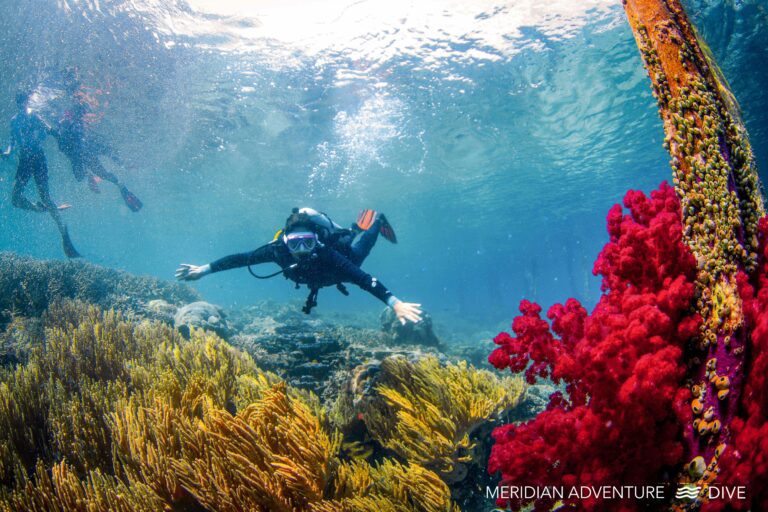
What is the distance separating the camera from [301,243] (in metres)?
6.00

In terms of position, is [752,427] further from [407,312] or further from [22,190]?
[22,190]

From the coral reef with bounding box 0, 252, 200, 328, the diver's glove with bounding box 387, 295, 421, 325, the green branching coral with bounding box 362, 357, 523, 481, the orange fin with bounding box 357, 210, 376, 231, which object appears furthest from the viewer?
the orange fin with bounding box 357, 210, 376, 231

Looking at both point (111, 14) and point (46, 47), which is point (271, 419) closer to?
point (111, 14)

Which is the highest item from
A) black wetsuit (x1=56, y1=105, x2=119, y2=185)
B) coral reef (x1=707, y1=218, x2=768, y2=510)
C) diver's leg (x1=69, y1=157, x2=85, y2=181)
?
black wetsuit (x1=56, y1=105, x2=119, y2=185)

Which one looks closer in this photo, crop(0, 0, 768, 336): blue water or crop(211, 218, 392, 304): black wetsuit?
crop(211, 218, 392, 304): black wetsuit

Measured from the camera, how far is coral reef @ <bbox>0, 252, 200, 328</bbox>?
8.68 metres

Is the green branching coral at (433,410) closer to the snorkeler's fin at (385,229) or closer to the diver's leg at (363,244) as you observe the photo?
the diver's leg at (363,244)

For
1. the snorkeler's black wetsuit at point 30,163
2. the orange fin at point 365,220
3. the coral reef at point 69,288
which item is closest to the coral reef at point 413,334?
the orange fin at point 365,220

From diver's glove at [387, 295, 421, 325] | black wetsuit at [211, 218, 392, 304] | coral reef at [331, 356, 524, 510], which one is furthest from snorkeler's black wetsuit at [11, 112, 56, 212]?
coral reef at [331, 356, 524, 510]

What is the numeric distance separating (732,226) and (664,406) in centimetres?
104

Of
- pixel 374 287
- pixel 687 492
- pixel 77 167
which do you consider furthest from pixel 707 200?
pixel 77 167

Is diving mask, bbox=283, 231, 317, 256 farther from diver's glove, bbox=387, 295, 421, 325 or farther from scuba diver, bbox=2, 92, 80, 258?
scuba diver, bbox=2, 92, 80, 258

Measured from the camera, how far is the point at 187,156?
23953 millimetres

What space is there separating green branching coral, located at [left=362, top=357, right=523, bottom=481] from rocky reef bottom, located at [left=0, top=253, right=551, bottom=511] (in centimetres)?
1
